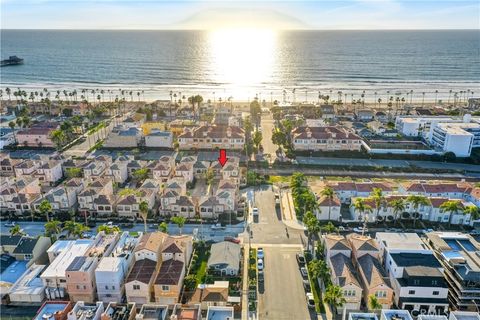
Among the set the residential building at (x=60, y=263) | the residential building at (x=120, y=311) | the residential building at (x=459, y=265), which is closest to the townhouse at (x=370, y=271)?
the residential building at (x=459, y=265)

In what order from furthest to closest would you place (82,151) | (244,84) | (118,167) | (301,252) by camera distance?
1. (244,84)
2. (82,151)
3. (118,167)
4. (301,252)

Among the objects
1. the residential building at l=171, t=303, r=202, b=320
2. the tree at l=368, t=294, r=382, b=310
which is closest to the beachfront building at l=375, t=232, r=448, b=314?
the tree at l=368, t=294, r=382, b=310

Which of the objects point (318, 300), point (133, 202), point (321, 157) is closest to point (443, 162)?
point (321, 157)

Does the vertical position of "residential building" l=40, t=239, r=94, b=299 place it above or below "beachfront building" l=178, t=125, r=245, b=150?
below

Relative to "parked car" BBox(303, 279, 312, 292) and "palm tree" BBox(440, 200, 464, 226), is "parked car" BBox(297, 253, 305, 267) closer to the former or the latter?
"parked car" BBox(303, 279, 312, 292)

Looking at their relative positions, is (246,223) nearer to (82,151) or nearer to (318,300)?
(318,300)

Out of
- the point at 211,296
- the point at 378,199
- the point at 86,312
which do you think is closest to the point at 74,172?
the point at 86,312

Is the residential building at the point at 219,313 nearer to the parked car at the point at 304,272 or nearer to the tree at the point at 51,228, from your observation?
the parked car at the point at 304,272
